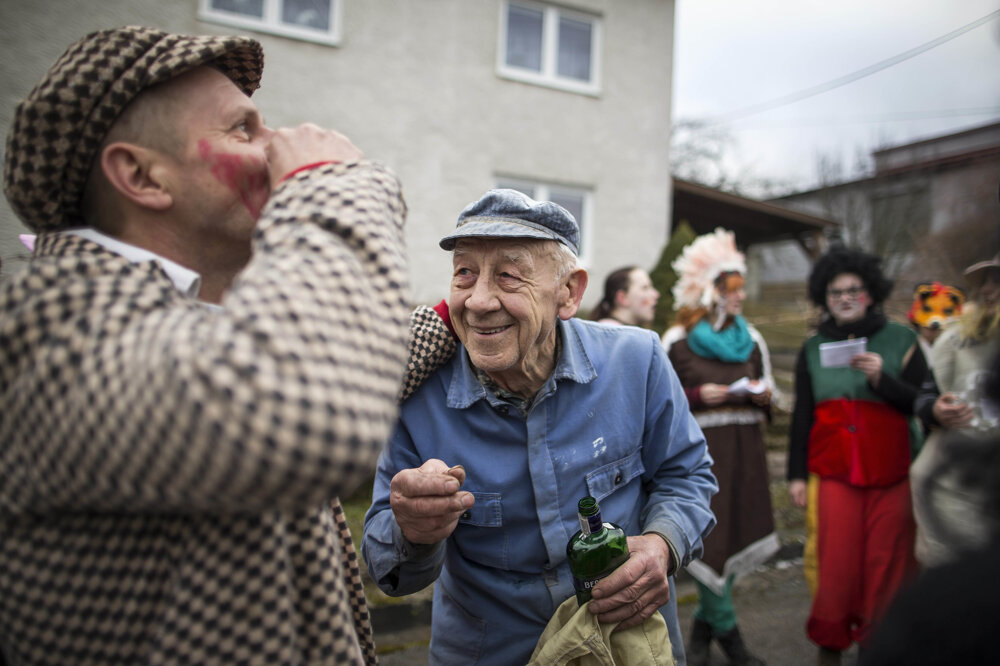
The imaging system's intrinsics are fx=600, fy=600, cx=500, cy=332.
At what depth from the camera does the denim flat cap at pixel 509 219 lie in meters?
1.68

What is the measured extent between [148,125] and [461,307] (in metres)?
0.97

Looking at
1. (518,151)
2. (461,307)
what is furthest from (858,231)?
(461,307)

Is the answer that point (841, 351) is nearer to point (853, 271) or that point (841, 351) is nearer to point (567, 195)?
point (853, 271)

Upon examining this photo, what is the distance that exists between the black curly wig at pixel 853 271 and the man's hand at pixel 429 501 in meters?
3.35

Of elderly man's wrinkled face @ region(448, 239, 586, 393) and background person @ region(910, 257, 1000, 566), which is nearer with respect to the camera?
elderly man's wrinkled face @ region(448, 239, 586, 393)

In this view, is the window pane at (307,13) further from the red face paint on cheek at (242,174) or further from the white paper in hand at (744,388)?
the red face paint on cheek at (242,174)

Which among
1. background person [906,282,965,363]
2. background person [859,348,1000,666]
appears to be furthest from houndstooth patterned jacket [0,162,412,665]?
background person [906,282,965,363]

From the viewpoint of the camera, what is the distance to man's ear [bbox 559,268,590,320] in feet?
6.28

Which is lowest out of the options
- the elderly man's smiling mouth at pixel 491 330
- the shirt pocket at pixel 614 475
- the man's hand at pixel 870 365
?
the shirt pocket at pixel 614 475

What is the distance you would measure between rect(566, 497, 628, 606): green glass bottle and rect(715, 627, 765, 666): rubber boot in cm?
256

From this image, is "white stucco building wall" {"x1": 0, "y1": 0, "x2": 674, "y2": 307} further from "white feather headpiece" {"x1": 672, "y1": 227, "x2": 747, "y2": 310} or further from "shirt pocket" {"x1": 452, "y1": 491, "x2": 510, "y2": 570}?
"shirt pocket" {"x1": 452, "y1": 491, "x2": 510, "y2": 570}

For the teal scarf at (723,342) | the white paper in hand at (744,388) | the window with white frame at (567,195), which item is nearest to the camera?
the white paper in hand at (744,388)

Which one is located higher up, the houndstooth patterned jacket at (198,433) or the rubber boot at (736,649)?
the houndstooth patterned jacket at (198,433)

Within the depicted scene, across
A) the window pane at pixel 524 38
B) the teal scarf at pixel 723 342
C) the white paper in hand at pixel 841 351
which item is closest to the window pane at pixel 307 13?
the window pane at pixel 524 38
